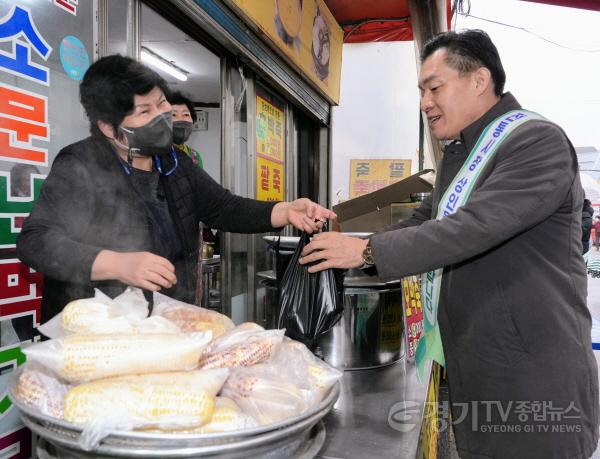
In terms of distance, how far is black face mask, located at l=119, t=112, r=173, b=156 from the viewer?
1.63 meters

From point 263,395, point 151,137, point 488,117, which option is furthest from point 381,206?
point 263,395

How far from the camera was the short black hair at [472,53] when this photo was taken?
175 centimetres

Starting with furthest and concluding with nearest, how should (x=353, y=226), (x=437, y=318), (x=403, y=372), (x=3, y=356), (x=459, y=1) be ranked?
(x=459, y=1) < (x=353, y=226) < (x=403, y=372) < (x=437, y=318) < (x=3, y=356)

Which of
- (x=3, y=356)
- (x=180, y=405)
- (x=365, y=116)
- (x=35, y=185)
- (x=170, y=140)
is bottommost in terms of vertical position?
(x=3, y=356)

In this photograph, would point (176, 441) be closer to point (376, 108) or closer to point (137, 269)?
point (137, 269)

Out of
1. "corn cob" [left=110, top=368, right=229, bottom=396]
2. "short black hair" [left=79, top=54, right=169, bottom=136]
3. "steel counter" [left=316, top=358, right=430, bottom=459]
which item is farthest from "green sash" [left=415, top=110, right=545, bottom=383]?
"short black hair" [left=79, top=54, right=169, bottom=136]

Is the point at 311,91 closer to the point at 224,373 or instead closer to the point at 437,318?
the point at 437,318

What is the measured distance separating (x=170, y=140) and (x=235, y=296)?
1744mm

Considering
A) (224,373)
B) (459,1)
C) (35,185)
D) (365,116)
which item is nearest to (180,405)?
(224,373)

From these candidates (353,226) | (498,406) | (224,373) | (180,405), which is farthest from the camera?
(353,226)

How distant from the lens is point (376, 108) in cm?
741

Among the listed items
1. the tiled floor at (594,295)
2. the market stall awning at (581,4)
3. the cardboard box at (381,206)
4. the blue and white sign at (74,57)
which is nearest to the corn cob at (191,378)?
the blue and white sign at (74,57)

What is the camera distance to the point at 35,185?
1471mm

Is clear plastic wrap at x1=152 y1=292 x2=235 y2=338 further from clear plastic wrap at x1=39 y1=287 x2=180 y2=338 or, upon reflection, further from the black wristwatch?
the black wristwatch
